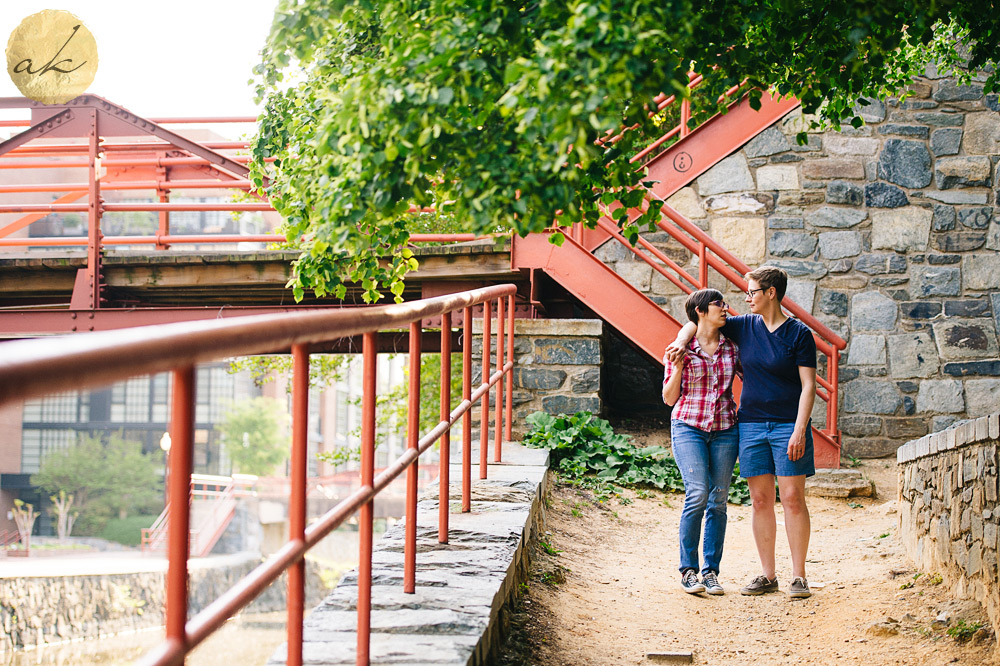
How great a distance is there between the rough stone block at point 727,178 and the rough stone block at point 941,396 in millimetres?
2247

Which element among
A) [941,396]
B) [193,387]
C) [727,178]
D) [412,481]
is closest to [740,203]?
[727,178]

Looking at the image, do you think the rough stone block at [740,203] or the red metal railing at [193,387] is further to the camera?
the rough stone block at [740,203]

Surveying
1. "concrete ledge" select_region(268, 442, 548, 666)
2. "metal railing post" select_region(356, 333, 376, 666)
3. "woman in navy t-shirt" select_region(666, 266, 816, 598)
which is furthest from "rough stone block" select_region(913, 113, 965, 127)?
"metal railing post" select_region(356, 333, 376, 666)

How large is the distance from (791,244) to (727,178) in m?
0.80

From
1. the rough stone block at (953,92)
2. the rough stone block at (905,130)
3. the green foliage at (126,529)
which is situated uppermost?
the rough stone block at (953,92)

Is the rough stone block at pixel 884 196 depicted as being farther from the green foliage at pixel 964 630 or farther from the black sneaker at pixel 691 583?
the green foliage at pixel 964 630

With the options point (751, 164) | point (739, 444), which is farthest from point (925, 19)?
point (751, 164)

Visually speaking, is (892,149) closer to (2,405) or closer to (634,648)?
(634,648)

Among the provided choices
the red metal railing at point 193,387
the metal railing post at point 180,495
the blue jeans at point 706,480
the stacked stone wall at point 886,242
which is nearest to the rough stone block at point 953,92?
the stacked stone wall at point 886,242

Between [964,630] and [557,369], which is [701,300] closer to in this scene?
[964,630]

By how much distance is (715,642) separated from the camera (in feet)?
11.7

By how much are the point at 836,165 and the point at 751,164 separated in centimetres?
72

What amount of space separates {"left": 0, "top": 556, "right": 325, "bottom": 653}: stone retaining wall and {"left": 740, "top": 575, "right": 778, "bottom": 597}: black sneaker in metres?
2.33

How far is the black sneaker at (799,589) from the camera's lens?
4070 millimetres
